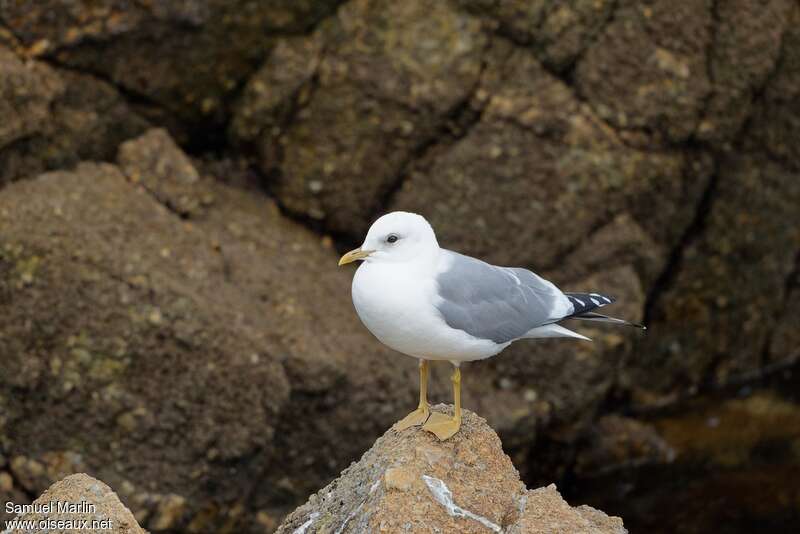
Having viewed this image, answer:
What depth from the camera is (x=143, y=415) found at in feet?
20.6

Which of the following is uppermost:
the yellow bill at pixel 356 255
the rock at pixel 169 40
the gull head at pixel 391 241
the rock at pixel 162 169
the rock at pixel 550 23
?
the gull head at pixel 391 241

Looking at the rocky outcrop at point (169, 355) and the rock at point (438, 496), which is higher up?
the rock at point (438, 496)

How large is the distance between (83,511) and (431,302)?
1456 mm

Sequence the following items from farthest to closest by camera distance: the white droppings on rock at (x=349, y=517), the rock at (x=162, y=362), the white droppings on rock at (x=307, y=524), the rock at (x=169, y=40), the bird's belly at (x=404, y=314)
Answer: the rock at (x=169, y=40) < the rock at (x=162, y=362) < the white droppings on rock at (x=307, y=524) < the bird's belly at (x=404, y=314) < the white droppings on rock at (x=349, y=517)

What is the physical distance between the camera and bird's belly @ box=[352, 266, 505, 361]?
4293 millimetres

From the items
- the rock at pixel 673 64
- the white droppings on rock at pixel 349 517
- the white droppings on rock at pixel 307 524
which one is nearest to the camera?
the white droppings on rock at pixel 349 517

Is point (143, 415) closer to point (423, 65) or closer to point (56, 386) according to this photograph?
point (56, 386)

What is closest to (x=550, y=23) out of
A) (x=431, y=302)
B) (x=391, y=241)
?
(x=391, y=241)

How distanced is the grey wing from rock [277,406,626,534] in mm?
409

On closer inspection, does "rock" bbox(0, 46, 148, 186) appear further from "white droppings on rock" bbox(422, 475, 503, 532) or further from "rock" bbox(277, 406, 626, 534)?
"white droppings on rock" bbox(422, 475, 503, 532)

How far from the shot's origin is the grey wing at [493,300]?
4.46 metres

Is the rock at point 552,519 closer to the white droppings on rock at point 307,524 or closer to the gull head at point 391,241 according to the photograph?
the white droppings on rock at point 307,524

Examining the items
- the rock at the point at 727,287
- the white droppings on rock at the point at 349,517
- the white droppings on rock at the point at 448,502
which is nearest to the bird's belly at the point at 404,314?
the white droppings on rock at the point at 448,502

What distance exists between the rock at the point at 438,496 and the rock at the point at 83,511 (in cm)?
73
